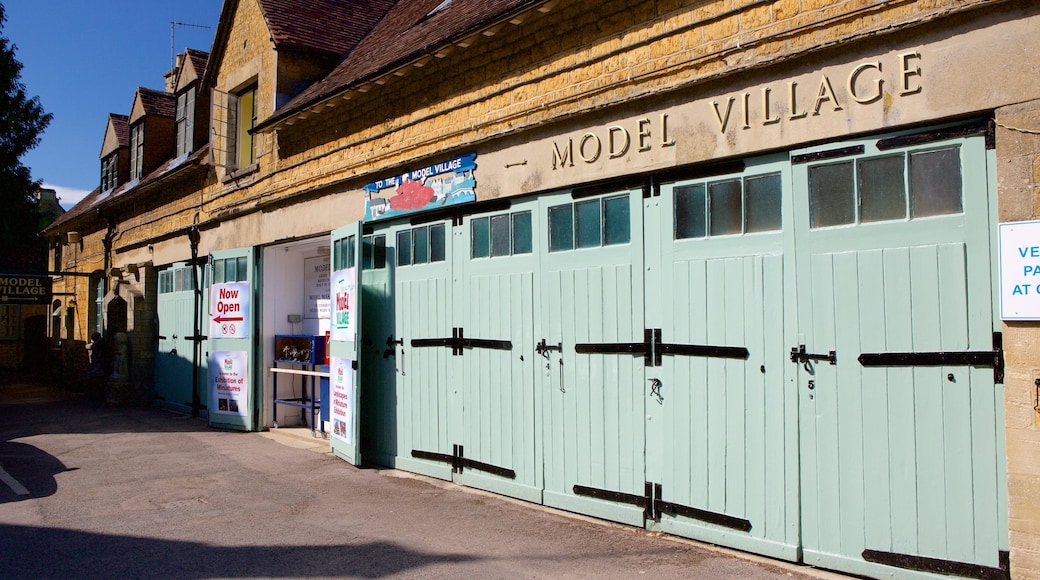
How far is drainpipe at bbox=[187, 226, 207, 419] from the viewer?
1475 centimetres

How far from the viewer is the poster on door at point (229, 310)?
41.4ft

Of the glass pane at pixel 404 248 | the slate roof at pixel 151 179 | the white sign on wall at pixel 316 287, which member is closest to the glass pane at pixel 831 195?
the glass pane at pixel 404 248

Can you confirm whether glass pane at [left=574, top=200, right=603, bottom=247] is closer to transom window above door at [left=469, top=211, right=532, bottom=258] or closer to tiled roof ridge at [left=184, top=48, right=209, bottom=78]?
transom window above door at [left=469, top=211, right=532, bottom=258]

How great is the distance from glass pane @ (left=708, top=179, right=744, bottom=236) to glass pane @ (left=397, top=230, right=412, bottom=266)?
422 cm

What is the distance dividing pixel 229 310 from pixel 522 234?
7169 mm

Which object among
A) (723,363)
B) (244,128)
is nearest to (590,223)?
(723,363)

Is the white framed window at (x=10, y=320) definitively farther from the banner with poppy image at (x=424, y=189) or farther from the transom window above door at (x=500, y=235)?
the transom window above door at (x=500, y=235)

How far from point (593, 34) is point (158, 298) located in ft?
43.7

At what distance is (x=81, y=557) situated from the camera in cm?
579

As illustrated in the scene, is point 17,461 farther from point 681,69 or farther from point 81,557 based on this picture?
point 681,69

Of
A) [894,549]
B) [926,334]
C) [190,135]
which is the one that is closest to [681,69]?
[926,334]

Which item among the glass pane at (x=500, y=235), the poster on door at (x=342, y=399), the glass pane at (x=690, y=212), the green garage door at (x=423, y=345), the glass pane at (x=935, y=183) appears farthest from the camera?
the poster on door at (x=342, y=399)

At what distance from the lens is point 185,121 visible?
55.3 ft

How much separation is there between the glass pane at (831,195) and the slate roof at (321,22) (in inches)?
370
